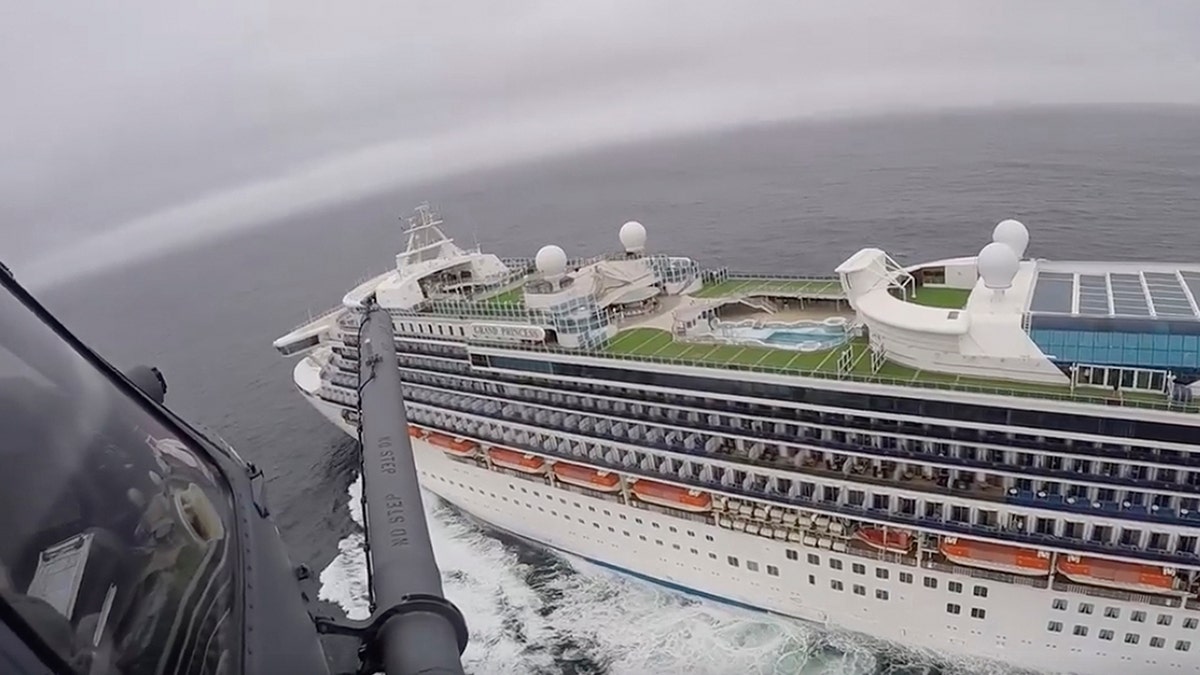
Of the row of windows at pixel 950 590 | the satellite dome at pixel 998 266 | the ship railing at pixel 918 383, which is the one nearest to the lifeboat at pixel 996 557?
the row of windows at pixel 950 590

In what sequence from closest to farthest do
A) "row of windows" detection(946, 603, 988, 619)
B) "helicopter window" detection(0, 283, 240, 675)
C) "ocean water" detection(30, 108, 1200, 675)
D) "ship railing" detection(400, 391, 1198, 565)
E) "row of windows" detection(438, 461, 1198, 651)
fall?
"helicopter window" detection(0, 283, 240, 675)
"ship railing" detection(400, 391, 1198, 565)
"row of windows" detection(438, 461, 1198, 651)
"row of windows" detection(946, 603, 988, 619)
"ocean water" detection(30, 108, 1200, 675)

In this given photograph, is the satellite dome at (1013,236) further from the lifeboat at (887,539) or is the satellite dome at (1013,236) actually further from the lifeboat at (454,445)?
the lifeboat at (454,445)

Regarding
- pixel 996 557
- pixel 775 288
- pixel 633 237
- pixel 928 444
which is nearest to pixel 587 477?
pixel 775 288

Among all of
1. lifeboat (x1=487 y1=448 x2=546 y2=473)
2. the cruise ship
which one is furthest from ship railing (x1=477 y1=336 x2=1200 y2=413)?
lifeboat (x1=487 y1=448 x2=546 y2=473)

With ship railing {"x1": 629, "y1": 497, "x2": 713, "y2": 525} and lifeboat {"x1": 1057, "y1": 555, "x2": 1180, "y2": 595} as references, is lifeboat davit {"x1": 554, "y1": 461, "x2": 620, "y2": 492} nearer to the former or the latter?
ship railing {"x1": 629, "y1": 497, "x2": 713, "y2": 525}

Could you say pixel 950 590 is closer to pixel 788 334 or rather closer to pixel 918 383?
pixel 918 383

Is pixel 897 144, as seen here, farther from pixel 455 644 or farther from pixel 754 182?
pixel 455 644
